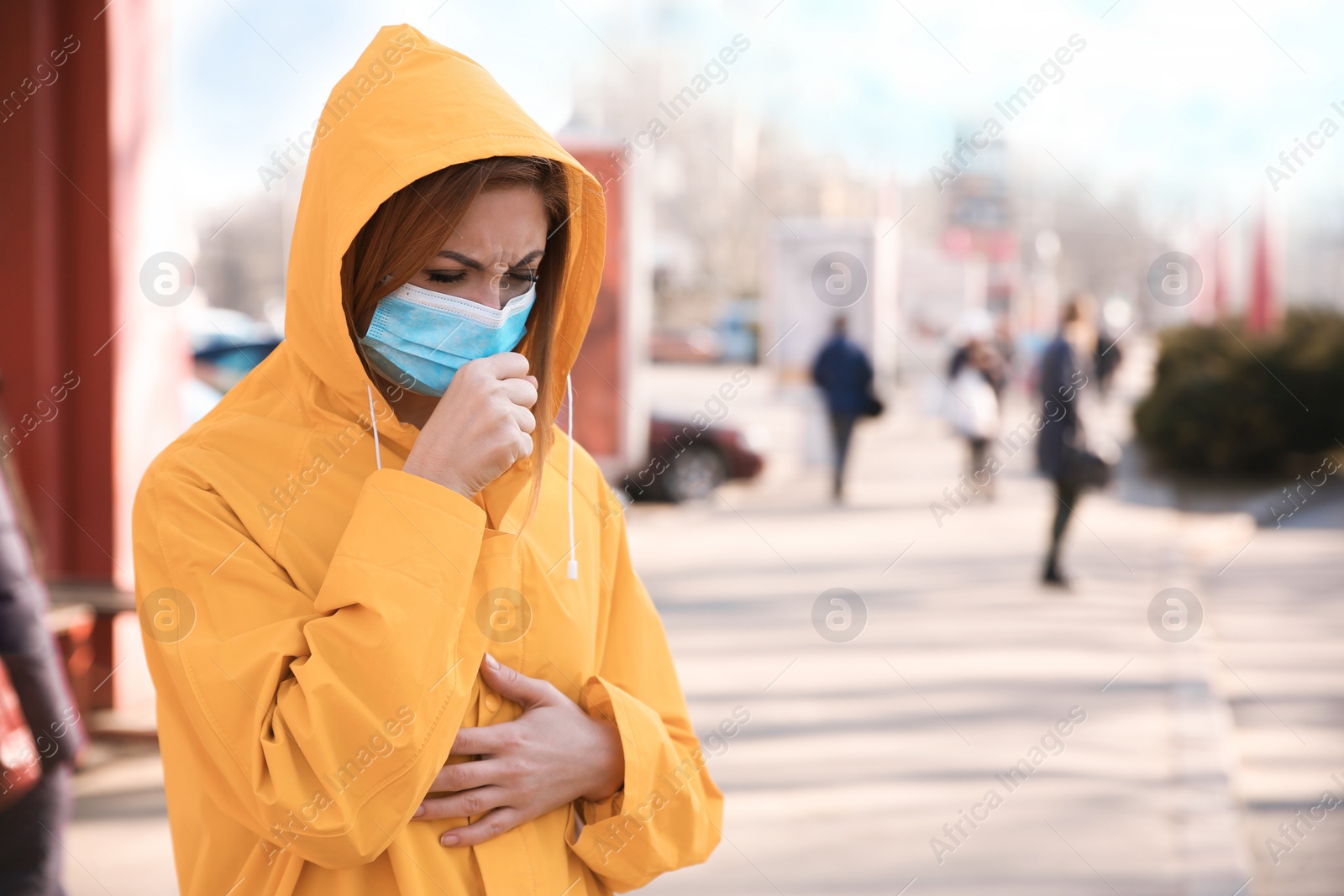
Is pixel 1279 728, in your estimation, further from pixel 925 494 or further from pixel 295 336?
pixel 925 494

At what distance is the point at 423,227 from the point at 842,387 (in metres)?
12.4

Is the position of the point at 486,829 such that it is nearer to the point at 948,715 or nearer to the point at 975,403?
the point at 948,715

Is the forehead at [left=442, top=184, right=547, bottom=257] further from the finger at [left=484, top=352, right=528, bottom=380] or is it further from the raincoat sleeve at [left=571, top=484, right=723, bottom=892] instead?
the raincoat sleeve at [left=571, top=484, right=723, bottom=892]

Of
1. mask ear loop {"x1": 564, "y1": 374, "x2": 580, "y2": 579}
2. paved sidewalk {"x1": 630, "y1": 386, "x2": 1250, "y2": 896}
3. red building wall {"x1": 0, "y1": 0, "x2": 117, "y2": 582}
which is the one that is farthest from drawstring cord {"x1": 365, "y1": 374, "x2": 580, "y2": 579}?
red building wall {"x1": 0, "y1": 0, "x2": 117, "y2": 582}

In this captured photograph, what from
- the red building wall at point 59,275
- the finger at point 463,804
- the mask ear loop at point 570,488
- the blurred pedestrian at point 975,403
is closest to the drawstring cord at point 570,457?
the mask ear loop at point 570,488

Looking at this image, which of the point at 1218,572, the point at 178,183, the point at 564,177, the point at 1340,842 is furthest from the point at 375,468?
the point at 1218,572

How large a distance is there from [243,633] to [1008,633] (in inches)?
276

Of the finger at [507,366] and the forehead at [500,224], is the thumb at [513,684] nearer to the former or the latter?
the finger at [507,366]

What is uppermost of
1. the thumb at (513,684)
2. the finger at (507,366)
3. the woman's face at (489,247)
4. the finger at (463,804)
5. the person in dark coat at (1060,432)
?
the woman's face at (489,247)

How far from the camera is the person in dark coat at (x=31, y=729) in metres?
2.63

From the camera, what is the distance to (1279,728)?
6.16m

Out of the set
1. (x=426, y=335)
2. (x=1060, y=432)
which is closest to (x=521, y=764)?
(x=426, y=335)

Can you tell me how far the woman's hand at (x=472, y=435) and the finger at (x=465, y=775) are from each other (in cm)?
34

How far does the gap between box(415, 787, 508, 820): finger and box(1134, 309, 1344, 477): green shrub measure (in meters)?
15.5
